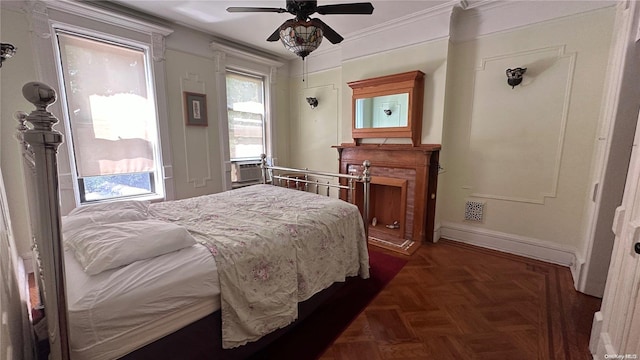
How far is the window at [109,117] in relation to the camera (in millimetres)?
2709

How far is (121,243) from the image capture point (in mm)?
1156

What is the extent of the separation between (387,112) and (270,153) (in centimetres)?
231

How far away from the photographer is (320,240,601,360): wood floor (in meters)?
1.61

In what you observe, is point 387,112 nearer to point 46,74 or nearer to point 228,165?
point 228,165

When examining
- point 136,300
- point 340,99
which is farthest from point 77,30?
point 340,99

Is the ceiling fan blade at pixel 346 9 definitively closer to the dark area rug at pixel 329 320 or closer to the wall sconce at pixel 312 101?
the dark area rug at pixel 329 320

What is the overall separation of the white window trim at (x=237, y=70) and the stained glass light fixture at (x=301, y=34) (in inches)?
89.3

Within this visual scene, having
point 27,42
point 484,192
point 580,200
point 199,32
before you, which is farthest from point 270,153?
point 580,200

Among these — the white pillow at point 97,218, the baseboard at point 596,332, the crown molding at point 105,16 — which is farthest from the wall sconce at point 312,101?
the baseboard at point 596,332

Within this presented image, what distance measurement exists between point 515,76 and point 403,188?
1.66 m

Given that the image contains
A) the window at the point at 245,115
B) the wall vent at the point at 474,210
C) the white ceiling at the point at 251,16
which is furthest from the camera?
the window at the point at 245,115

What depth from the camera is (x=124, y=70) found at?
3012 millimetres

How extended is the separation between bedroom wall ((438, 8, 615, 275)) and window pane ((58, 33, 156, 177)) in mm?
3797

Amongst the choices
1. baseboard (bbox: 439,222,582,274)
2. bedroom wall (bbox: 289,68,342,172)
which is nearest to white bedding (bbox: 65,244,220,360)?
baseboard (bbox: 439,222,582,274)
